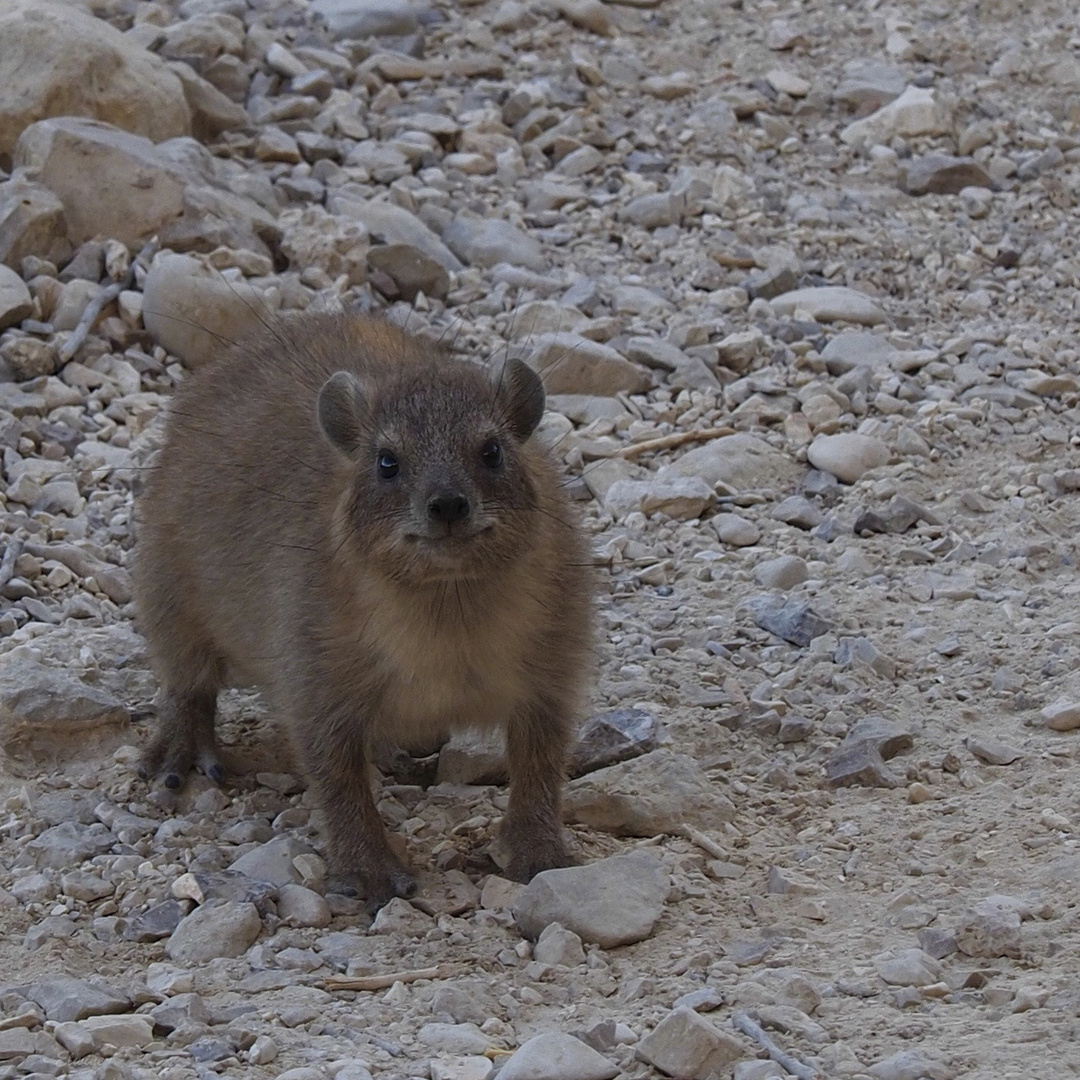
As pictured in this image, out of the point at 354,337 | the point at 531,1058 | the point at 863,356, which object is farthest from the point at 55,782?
the point at 863,356

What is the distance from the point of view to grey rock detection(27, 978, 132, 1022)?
4.46 m

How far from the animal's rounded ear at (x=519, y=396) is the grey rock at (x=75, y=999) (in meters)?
1.89

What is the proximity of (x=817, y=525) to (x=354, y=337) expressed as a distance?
84.7 inches

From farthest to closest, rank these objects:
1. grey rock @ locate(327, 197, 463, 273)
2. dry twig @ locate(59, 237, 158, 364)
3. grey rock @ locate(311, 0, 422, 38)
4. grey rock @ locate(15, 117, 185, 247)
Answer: grey rock @ locate(311, 0, 422, 38) < grey rock @ locate(327, 197, 463, 273) < grey rock @ locate(15, 117, 185, 247) < dry twig @ locate(59, 237, 158, 364)

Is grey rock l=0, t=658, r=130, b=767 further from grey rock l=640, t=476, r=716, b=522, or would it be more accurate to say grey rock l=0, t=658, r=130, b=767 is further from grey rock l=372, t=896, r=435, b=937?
grey rock l=640, t=476, r=716, b=522

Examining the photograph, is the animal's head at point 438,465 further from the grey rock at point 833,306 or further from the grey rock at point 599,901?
the grey rock at point 833,306

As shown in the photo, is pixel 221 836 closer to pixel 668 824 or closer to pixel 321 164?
pixel 668 824

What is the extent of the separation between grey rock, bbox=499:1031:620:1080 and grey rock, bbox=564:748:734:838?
1523 mm

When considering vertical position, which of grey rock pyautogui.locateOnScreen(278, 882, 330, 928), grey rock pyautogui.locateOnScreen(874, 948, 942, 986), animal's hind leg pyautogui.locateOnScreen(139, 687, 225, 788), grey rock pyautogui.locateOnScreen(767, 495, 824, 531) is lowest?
animal's hind leg pyautogui.locateOnScreen(139, 687, 225, 788)

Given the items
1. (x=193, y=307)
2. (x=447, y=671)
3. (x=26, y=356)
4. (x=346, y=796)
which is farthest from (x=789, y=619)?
(x=26, y=356)

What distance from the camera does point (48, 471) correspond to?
7613 millimetres

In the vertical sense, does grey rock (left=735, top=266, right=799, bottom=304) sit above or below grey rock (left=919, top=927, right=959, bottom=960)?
above

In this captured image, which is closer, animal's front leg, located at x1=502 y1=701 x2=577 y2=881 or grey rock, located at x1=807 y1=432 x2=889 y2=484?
animal's front leg, located at x1=502 y1=701 x2=577 y2=881

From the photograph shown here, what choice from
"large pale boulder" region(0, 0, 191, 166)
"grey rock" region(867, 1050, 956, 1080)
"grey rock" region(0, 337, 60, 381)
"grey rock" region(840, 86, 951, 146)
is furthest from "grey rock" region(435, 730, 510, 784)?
"grey rock" region(840, 86, 951, 146)
